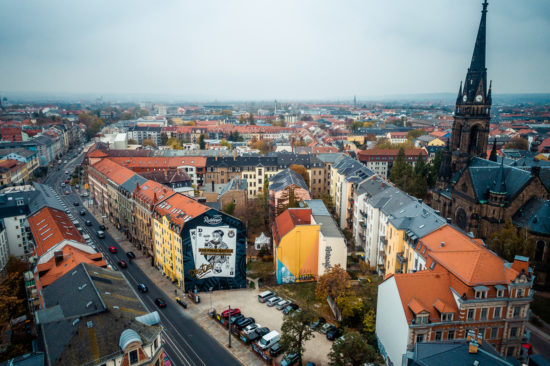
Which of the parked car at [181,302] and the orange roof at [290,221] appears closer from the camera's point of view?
the parked car at [181,302]

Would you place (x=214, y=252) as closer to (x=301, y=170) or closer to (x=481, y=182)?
(x=301, y=170)

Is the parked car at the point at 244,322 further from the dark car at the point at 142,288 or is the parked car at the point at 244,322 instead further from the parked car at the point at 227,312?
the dark car at the point at 142,288

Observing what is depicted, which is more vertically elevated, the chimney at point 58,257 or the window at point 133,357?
the chimney at point 58,257

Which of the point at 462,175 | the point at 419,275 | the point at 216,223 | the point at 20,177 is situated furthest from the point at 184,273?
the point at 20,177

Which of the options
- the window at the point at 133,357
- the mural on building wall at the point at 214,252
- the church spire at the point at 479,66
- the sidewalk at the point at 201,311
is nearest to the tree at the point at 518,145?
the church spire at the point at 479,66

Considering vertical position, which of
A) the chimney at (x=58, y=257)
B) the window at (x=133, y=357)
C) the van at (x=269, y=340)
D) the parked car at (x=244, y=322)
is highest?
the chimney at (x=58, y=257)

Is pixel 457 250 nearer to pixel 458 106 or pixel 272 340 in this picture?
pixel 272 340

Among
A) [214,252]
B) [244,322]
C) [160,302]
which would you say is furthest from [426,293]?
[160,302]

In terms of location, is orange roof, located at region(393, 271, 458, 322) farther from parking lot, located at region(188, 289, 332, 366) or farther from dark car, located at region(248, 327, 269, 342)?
dark car, located at region(248, 327, 269, 342)
